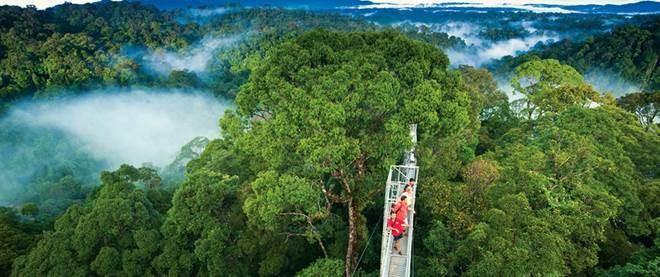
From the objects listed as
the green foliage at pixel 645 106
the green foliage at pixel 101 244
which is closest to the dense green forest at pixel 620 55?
the green foliage at pixel 645 106

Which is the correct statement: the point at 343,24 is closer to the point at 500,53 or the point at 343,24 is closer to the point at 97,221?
the point at 500,53

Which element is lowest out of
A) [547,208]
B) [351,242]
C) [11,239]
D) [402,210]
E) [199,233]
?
[11,239]

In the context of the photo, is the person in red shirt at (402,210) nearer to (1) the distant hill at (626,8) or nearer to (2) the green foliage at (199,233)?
(2) the green foliage at (199,233)

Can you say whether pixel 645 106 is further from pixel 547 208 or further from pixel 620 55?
pixel 620 55

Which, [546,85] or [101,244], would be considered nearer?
[101,244]

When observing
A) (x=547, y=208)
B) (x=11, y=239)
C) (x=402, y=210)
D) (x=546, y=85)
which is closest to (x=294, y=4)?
(x=546, y=85)
